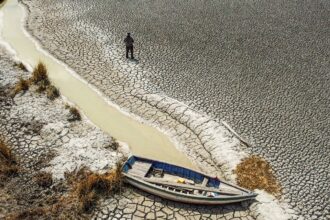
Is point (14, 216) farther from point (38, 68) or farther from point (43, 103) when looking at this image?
point (38, 68)

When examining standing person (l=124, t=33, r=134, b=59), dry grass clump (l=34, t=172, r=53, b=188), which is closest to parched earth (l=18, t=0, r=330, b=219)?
standing person (l=124, t=33, r=134, b=59)

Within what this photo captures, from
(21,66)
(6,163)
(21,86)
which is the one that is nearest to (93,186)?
(6,163)

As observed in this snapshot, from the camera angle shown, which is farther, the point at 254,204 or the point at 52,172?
the point at 52,172

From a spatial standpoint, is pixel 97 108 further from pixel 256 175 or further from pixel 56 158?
pixel 256 175

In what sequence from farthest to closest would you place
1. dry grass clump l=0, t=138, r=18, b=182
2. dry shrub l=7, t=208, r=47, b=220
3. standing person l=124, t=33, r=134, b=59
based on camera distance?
standing person l=124, t=33, r=134, b=59 → dry grass clump l=0, t=138, r=18, b=182 → dry shrub l=7, t=208, r=47, b=220

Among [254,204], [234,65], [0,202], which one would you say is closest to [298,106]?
[234,65]

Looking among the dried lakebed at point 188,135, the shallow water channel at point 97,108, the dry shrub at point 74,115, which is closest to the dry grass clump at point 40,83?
the shallow water channel at point 97,108

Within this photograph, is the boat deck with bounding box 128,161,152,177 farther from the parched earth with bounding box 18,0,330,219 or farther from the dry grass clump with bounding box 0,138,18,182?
the dry grass clump with bounding box 0,138,18,182
